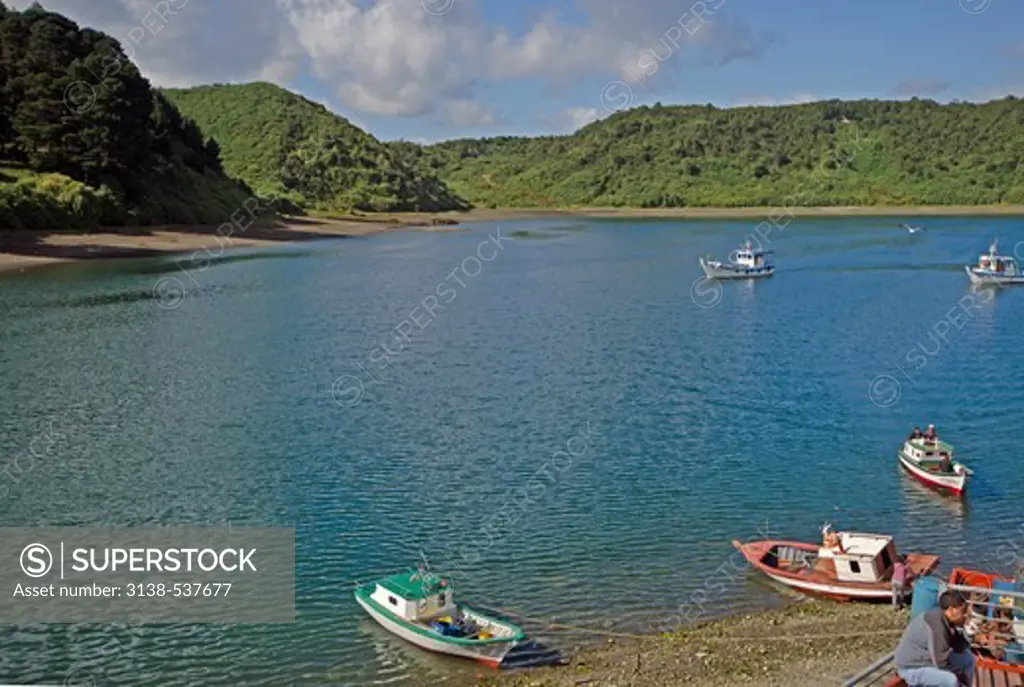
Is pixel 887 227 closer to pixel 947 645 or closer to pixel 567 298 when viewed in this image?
pixel 567 298

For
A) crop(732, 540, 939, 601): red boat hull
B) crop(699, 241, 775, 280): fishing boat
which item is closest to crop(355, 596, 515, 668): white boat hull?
crop(732, 540, 939, 601): red boat hull

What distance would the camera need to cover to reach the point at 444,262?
11288 cm

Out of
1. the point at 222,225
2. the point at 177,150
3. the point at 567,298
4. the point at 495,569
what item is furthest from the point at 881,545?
the point at 177,150

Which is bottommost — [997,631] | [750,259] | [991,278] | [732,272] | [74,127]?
[997,631]

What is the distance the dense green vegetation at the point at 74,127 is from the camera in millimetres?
104500

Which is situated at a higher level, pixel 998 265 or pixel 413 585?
pixel 998 265

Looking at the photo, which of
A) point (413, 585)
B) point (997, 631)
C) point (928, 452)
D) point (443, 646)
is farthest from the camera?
point (928, 452)

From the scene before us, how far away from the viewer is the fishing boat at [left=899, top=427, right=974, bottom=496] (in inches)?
1229

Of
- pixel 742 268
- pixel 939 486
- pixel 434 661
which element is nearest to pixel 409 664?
pixel 434 661

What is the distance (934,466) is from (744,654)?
15011 mm

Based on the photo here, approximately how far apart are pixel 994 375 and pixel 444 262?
71.7 metres

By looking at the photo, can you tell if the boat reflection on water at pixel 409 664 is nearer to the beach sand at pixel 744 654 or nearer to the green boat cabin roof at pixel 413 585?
the beach sand at pixel 744 654

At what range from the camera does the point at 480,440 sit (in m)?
37.4

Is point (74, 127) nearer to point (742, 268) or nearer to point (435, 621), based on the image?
point (742, 268)
